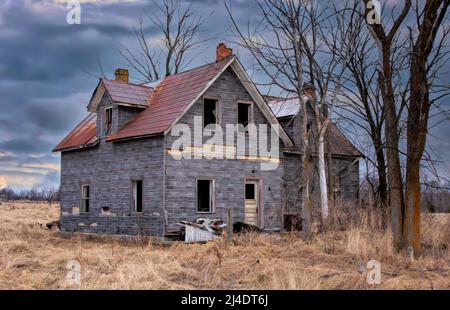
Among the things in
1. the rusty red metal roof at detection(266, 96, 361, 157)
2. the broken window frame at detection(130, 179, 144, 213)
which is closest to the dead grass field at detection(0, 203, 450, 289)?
the broken window frame at detection(130, 179, 144, 213)

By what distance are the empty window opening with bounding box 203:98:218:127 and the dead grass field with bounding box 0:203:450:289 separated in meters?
5.77

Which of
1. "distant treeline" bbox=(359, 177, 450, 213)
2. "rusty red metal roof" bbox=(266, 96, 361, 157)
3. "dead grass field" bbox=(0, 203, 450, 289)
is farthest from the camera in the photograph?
"rusty red metal roof" bbox=(266, 96, 361, 157)

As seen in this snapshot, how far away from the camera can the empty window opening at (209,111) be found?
2116cm

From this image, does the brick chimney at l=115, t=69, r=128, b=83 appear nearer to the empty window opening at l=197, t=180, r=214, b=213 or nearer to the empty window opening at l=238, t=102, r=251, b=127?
the empty window opening at l=238, t=102, r=251, b=127

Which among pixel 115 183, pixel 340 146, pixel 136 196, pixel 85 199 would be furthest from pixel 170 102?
pixel 340 146

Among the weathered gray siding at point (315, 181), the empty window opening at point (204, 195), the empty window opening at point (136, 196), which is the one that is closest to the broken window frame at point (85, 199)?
the empty window opening at point (136, 196)

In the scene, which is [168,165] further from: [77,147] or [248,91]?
[77,147]

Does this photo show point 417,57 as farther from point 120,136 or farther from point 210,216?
point 120,136

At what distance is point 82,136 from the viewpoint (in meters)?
24.6

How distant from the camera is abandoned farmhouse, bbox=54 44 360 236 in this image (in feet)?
64.0

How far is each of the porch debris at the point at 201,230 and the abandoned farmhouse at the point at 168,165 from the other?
336mm

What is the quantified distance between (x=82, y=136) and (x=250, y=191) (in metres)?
8.17
